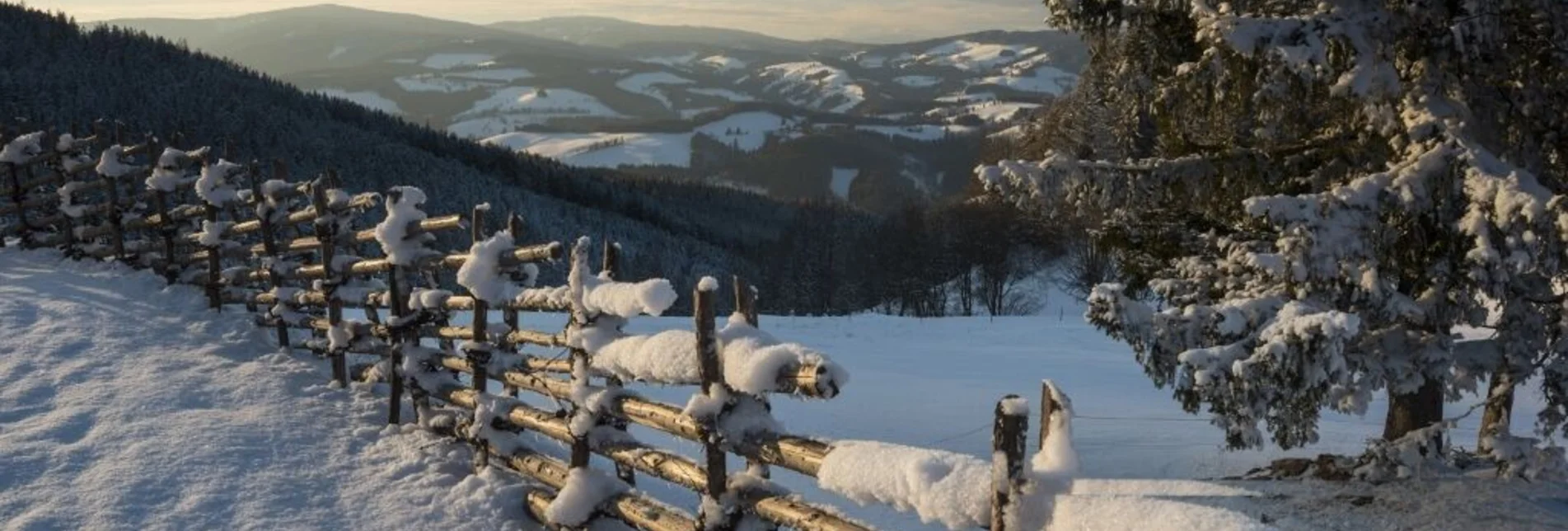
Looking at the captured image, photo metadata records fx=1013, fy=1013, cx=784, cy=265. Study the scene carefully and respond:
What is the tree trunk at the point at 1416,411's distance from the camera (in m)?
7.06

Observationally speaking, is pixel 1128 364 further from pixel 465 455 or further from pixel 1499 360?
pixel 465 455

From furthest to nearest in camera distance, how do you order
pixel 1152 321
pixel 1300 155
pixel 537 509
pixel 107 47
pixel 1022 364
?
pixel 107 47 → pixel 1022 364 → pixel 1300 155 → pixel 1152 321 → pixel 537 509

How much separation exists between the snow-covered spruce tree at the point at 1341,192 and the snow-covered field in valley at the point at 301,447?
2.37 ft

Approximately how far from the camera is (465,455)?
246 inches

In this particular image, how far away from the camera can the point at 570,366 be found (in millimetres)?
5457

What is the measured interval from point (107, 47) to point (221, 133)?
18.3m

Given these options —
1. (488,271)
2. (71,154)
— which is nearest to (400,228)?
(488,271)

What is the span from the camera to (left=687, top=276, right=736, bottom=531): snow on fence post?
4.09m

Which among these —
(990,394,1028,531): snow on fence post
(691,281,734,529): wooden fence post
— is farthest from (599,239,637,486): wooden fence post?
(990,394,1028,531): snow on fence post

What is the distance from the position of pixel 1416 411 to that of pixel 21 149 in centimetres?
1583

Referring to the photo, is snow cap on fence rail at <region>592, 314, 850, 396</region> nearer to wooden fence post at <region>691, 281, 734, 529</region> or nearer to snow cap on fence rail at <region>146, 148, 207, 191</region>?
wooden fence post at <region>691, 281, 734, 529</region>

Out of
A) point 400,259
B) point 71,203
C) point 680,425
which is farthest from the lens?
point 71,203

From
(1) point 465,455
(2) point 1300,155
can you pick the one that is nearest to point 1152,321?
(2) point 1300,155

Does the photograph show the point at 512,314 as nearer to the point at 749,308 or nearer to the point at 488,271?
the point at 488,271
